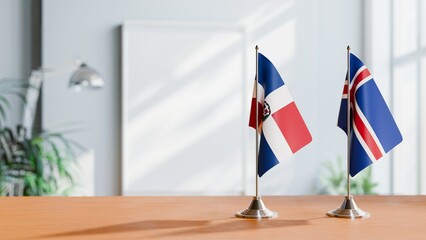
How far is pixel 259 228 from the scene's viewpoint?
1.50 meters

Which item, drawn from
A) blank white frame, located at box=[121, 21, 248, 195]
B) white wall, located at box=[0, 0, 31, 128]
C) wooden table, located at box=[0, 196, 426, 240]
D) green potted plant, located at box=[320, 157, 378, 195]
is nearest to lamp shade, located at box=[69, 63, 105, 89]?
white wall, located at box=[0, 0, 31, 128]

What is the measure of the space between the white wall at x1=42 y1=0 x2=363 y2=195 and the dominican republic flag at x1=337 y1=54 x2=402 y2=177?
4234 millimetres

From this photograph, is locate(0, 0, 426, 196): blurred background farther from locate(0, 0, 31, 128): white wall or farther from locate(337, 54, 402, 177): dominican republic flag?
locate(337, 54, 402, 177): dominican republic flag

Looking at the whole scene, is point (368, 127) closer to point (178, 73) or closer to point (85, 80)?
point (85, 80)

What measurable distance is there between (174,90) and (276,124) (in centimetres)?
424

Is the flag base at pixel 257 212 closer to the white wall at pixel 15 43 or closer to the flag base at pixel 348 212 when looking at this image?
the flag base at pixel 348 212

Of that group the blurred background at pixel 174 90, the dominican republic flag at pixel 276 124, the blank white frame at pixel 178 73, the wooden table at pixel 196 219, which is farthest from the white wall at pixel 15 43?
the dominican republic flag at pixel 276 124

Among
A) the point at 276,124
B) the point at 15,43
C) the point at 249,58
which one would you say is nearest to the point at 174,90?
the point at 249,58

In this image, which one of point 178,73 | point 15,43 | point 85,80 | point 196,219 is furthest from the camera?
point 178,73

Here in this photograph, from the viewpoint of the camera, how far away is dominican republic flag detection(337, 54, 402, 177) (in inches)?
67.4

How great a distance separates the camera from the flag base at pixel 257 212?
1.63 m

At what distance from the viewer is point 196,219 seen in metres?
1.62

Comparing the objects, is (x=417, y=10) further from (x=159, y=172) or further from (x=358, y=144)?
(x=358, y=144)

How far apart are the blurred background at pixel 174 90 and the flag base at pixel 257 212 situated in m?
4.27
